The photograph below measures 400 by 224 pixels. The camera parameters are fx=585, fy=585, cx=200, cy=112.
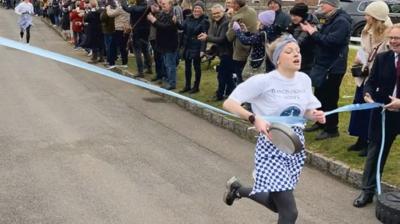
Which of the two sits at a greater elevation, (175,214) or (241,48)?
(241,48)

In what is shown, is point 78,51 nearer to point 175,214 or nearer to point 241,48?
point 241,48

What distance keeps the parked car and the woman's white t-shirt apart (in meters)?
18.2

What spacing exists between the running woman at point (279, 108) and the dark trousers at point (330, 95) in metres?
3.63

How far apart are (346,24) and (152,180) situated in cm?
327

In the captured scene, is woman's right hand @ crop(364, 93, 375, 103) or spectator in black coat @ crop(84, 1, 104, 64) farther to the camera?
Answer: spectator in black coat @ crop(84, 1, 104, 64)

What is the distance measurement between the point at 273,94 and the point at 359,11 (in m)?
18.9

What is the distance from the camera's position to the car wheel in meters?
5.43

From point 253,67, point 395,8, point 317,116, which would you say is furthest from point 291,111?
point 395,8

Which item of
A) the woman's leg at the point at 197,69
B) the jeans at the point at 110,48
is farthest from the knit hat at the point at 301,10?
the jeans at the point at 110,48

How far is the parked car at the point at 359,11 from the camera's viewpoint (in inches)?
865

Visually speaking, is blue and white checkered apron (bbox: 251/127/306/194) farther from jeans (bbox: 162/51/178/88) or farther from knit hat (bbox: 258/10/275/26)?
jeans (bbox: 162/51/178/88)

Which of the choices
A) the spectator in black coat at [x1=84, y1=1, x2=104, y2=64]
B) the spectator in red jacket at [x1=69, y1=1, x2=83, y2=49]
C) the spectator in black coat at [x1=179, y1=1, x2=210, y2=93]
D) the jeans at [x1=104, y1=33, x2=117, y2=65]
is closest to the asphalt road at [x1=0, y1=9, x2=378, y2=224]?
the spectator in black coat at [x1=179, y1=1, x2=210, y2=93]

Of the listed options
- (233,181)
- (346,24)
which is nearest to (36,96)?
(346,24)

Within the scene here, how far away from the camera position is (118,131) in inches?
355
